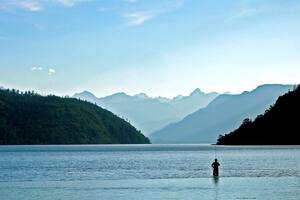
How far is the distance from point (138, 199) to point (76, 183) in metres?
26.3

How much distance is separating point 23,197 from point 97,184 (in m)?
20.2

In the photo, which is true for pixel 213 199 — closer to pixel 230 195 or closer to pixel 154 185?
pixel 230 195

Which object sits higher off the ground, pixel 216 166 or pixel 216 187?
pixel 216 166

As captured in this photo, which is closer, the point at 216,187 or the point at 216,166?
the point at 216,187

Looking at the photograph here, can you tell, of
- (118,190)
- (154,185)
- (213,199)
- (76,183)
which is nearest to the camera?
(213,199)

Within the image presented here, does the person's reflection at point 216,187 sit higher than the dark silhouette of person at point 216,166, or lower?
lower

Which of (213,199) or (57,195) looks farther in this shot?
(57,195)

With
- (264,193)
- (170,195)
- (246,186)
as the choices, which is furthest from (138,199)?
(246,186)

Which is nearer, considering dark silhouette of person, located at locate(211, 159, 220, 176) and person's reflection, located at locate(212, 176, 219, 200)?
person's reflection, located at locate(212, 176, 219, 200)

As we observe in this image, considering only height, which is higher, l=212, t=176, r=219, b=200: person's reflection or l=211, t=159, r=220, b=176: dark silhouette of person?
l=211, t=159, r=220, b=176: dark silhouette of person

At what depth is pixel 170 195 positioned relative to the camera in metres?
65.6

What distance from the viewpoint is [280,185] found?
3022 inches

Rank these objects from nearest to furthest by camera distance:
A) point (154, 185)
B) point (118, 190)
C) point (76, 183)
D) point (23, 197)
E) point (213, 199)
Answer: point (213, 199) → point (23, 197) → point (118, 190) → point (154, 185) → point (76, 183)

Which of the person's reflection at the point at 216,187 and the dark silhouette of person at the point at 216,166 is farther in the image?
the dark silhouette of person at the point at 216,166
